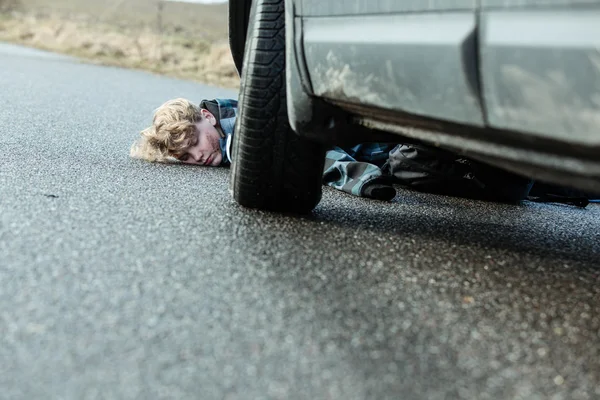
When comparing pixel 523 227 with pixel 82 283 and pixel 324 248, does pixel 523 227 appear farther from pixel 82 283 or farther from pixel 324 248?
pixel 82 283

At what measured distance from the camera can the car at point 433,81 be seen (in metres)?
1.26

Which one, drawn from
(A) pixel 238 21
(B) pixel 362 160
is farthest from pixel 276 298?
(B) pixel 362 160

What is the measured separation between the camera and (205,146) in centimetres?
378

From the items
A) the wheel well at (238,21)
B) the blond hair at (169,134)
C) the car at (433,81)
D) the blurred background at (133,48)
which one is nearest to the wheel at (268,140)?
the car at (433,81)

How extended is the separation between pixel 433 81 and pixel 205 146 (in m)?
2.36

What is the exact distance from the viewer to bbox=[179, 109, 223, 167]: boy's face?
3767 millimetres

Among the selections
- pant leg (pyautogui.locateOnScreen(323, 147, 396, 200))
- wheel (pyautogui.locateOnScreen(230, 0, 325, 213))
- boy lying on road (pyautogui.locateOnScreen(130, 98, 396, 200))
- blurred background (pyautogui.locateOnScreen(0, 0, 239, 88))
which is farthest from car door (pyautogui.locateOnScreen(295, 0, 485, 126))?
blurred background (pyautogui.locateOnScreen(0, 0, 239, 88))

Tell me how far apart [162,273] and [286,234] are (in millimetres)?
587

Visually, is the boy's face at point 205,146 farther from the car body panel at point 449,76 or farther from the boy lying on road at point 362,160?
the car body panel at point 449,76

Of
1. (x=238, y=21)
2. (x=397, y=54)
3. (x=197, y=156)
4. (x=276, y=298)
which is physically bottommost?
(x=197, y=156)

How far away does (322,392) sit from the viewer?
4.00 feet

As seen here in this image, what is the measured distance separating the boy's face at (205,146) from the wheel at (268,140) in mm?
1252

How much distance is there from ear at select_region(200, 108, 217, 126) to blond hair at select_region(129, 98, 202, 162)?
2 cm

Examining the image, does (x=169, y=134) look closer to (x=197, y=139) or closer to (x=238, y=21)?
(x=197, y=139)
